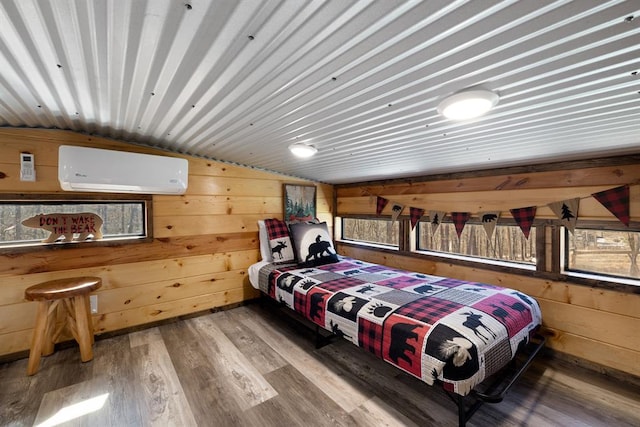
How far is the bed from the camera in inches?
57.4

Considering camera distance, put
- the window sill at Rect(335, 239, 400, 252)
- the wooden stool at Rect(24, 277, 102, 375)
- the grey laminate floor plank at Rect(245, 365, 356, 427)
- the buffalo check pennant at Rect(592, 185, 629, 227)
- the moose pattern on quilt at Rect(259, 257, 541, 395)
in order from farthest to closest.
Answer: the window sill at Rect(335, 239, 400, 252), the wooden stool at Rect(24, 277, 102, 375), the buffalo check pennant at Rect(592, 185, 629, 227), the grey laminate floor plank at Rect(245, 365, 356, 427), the moose pattern on quilt at Rect(259, 257, 541, 395)

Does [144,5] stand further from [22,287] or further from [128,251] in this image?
[22,287]

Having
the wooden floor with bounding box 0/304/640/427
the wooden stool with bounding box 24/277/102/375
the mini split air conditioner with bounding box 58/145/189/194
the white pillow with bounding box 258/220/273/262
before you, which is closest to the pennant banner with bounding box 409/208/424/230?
the wooden floor with bounding box 0/304/640/427

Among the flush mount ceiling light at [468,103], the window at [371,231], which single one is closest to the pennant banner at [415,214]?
the window at [371,231]

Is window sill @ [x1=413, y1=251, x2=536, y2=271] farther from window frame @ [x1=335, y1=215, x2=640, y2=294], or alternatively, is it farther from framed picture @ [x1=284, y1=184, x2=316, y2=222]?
framed picture @ [x1=284, y1=184, x2=316, y2=222]

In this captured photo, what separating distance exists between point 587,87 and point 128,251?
3521mm

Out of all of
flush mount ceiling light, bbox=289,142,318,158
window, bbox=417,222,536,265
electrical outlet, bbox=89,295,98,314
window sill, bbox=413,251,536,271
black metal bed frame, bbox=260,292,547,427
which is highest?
flush mount ceiling light, bbox=289,142,318,158

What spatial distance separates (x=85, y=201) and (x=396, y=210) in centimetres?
329

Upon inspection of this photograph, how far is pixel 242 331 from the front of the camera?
9.08 feet

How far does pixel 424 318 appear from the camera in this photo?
1691 mm

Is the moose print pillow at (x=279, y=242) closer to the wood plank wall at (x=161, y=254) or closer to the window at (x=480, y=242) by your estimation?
the wood plank wall at (x=161, y=254)

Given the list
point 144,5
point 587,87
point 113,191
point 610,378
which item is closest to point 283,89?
point 144,5

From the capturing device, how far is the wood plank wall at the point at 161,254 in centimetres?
226

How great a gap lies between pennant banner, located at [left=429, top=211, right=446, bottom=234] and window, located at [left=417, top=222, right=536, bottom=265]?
0.08 meters
